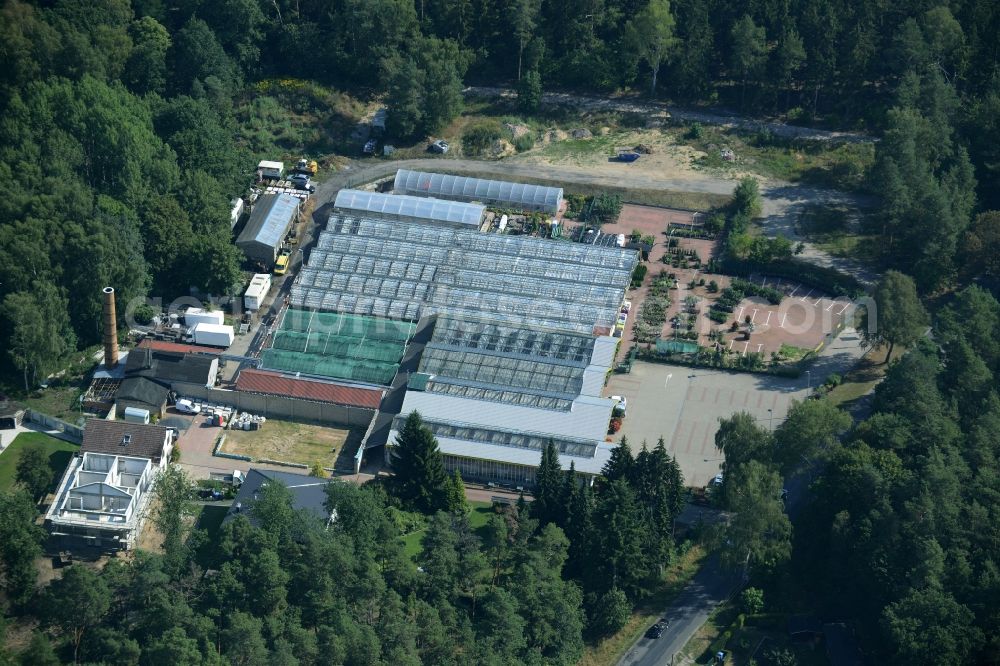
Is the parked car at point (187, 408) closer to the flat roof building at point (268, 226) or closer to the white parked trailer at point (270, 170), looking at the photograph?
the flat roof building at point (268, 226)

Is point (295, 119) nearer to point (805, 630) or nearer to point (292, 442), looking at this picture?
point (292, 442)

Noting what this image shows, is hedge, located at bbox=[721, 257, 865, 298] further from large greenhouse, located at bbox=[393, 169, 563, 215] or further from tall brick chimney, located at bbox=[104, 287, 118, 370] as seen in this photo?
tall brick chimney, located at bbox=[104, 287, 118, 370]

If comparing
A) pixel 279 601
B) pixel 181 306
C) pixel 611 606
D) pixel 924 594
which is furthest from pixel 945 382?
pixel 181 306

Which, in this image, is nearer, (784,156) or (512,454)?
(512,454)

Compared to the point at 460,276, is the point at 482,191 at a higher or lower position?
higher

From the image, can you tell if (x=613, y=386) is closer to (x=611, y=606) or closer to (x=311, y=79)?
(x=611, y=606)

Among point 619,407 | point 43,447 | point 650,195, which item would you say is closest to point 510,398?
point 619,407

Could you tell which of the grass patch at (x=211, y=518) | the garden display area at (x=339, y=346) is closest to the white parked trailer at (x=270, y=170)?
the garden display area at (x=339, y=346)
